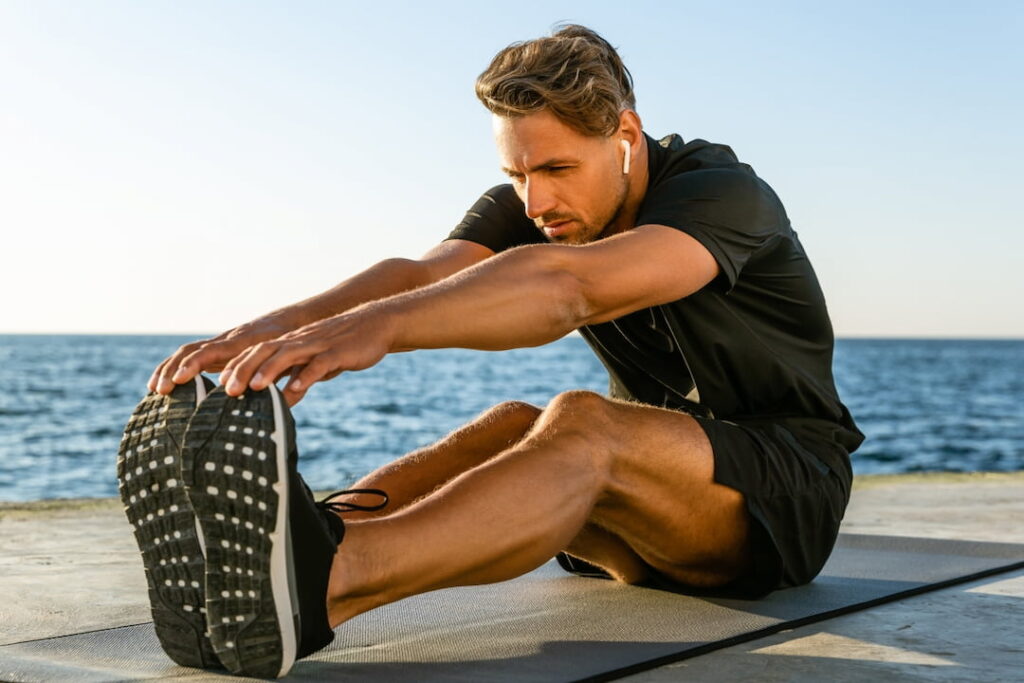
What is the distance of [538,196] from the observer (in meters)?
2.49

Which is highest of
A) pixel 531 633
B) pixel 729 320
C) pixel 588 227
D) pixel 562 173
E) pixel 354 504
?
pixel 562 173

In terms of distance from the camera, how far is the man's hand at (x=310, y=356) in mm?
1692

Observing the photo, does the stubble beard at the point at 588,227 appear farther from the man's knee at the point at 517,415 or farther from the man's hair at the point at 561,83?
the man's knee at the point at 517,415

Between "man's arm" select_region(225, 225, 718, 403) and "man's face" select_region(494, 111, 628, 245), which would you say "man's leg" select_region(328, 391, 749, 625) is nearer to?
"man's arm" select_region(225, 225, 718, 403)

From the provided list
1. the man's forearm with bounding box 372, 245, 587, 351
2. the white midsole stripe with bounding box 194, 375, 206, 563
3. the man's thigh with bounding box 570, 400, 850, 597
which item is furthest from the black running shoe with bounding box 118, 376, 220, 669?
the man's thigh with bounding box 570, 400, 850, 597

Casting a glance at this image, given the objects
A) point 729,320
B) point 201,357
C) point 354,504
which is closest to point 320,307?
point 354,504

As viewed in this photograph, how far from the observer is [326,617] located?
1.77 meters

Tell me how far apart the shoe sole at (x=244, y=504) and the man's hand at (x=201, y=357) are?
11 cm

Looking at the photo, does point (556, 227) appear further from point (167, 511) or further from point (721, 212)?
point (167, 511)

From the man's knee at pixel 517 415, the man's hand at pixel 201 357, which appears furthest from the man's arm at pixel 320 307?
the man's knee at pixel 517 415

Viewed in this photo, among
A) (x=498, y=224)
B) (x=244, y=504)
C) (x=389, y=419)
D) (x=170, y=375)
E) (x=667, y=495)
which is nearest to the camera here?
(x=244, y=504)

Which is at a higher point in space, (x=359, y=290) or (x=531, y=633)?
(x=359, y=290)

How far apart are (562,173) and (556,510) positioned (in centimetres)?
84

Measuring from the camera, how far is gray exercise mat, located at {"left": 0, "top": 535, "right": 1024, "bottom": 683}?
194cm
